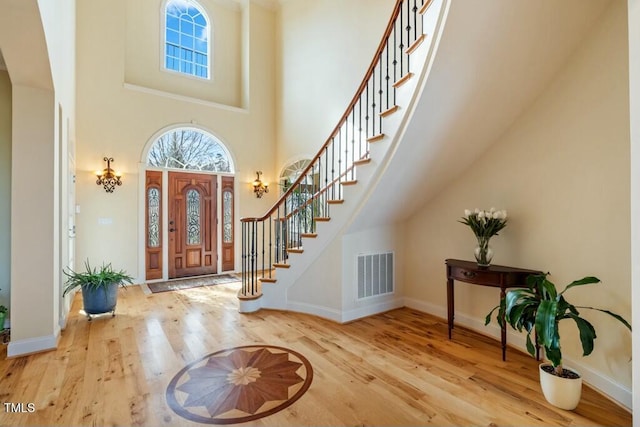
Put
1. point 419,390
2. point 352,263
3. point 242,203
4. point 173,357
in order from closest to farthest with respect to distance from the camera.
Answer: point 419,390
point 173,357
point 352,263
point 242,203

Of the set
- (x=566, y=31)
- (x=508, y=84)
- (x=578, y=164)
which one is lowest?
(x=578, y=164)

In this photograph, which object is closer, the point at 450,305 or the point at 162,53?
the point at 450,305

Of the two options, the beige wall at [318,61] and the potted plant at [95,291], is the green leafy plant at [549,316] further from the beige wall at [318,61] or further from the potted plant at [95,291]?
the potted plant at [95,291]

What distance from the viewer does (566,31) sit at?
2162 mm

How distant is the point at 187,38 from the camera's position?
254 inches

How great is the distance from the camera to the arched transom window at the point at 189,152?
5738 millimetres

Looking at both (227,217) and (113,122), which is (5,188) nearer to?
(113,122)

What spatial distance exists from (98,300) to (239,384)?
7.99ft

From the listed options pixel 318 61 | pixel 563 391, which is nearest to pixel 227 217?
pixel 318 61

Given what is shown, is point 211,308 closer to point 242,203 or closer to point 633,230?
→ point 242,203

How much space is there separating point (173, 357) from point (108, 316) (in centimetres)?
169

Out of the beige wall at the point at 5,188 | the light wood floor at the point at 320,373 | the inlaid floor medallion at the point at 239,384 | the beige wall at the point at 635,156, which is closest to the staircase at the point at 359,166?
the light wood floor at the point at 320,373

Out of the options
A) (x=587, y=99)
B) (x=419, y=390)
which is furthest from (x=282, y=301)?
(x=587, y=99)

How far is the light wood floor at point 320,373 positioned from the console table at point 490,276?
1.28 feet
